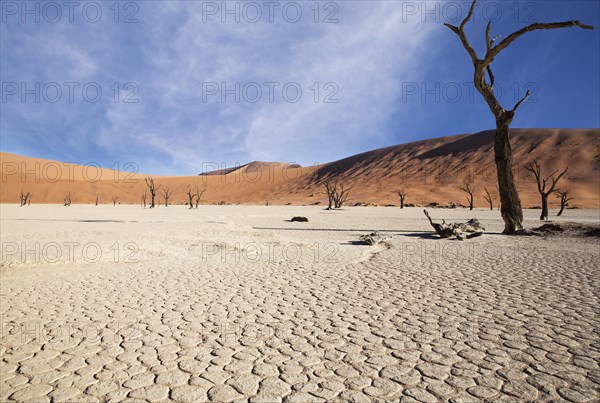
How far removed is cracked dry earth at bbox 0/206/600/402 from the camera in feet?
8.81

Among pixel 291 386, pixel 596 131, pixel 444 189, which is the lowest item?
pixel 291 386

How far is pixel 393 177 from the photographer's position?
7356 cm

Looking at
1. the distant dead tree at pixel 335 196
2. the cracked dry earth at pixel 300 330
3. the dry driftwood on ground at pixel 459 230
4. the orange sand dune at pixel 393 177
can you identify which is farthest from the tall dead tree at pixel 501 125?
the orange sand dune at pixel 393 177

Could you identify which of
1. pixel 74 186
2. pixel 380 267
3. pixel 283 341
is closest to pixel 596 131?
pixel 380 267

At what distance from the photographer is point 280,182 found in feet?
305

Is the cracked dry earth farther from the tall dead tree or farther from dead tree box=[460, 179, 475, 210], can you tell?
dead tree box=[460, 179, 475, 210]

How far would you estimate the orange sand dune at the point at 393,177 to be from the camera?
54.4m

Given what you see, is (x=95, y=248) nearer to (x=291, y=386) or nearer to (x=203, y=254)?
(x=203, y=254)

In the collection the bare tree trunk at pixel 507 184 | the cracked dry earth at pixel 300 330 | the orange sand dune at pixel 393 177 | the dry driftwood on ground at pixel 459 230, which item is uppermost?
the orange sand dune at pixel 393 177

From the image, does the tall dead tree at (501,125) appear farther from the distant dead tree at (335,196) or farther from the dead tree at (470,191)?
the distant dead tree at (335,196)

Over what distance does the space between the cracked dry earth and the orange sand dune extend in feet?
152

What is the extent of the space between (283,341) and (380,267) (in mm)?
4329

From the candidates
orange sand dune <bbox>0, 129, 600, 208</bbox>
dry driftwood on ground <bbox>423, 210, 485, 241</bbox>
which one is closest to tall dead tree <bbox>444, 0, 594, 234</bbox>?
dry driftwood on ground <bbox>423, 210, 485, 241</bbox>

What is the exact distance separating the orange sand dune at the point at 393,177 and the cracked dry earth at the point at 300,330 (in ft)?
152
